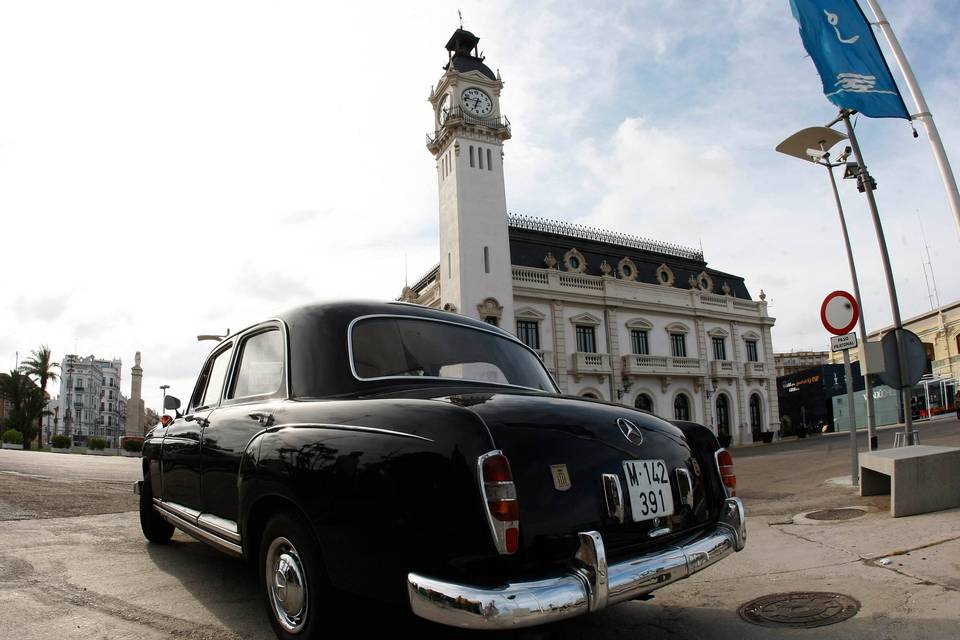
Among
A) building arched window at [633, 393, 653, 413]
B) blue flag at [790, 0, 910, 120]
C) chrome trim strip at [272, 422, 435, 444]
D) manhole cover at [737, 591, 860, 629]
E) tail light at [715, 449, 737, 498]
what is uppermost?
blue flag at [790, 0, 910, 120]

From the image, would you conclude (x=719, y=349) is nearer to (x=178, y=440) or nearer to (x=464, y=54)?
(x=464, y=54)

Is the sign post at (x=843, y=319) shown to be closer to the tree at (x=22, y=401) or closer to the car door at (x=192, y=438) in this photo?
the car door at (x=192, y=438)

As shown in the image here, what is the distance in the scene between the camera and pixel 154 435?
510cm

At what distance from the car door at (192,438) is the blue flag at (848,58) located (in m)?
8.14

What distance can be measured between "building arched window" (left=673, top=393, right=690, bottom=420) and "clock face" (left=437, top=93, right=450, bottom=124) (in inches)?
826

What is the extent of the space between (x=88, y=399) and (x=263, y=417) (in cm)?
14950

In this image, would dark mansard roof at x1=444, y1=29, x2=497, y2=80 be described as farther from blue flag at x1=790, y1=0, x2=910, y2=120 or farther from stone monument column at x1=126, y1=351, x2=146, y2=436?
stone monument column at x1=126, y1=351, x2=146, y2=436

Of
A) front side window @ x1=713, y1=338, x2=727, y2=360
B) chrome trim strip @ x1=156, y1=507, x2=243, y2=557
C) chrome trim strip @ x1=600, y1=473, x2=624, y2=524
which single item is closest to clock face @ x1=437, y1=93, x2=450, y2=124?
front side window @ x1=713, y1=338, x2=727, y2=360

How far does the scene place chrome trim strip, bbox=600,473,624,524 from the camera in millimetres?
2492

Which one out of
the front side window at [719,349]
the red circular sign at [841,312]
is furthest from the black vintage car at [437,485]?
the front side window at [719,349]

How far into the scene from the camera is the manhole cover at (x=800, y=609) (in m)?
3.15

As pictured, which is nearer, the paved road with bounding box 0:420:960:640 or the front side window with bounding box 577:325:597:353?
the paved road with bounding box 0:420:960:640

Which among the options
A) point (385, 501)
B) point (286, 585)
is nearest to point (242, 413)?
point (286, 585)

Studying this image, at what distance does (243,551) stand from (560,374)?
100 ft
